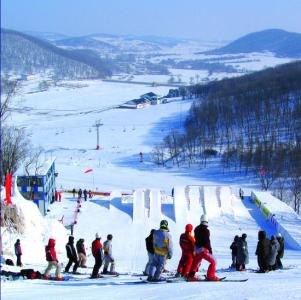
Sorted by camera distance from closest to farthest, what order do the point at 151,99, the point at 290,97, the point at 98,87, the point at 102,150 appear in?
the point at 102,150, the point at 290,97, the point at 151,99, the point at 98,87

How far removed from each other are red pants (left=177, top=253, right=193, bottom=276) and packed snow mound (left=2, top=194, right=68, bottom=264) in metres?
5.10

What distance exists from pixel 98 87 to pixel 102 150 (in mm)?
68733

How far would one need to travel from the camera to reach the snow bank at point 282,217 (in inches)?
663

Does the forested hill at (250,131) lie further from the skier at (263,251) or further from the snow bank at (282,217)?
the skier at (263,251)

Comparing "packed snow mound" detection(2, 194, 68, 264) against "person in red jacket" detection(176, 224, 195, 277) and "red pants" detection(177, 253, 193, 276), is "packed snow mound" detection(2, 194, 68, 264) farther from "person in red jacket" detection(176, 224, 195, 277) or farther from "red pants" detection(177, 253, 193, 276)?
"person in red jacket" detection(176, 224, 195, 277)

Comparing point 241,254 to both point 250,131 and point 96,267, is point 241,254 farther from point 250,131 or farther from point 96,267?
point 250,131

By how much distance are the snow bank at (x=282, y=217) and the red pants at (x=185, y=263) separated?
8801mm

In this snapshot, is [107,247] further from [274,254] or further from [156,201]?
[156,201]

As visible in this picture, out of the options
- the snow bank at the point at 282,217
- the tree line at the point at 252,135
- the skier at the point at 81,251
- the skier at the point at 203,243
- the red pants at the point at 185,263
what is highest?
the tree line at the point at 252,135

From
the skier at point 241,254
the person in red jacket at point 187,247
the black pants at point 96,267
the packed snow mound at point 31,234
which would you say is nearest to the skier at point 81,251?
the black pants at point 96,267

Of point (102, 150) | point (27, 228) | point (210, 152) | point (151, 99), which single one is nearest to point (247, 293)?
point (27, 228)

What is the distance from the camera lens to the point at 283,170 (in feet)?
130

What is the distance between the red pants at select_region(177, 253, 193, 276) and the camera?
7998mm

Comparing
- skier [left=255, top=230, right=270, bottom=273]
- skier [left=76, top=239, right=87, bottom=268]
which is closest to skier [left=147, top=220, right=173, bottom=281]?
skier [left=255, top=230, right=270, bottom=273]
